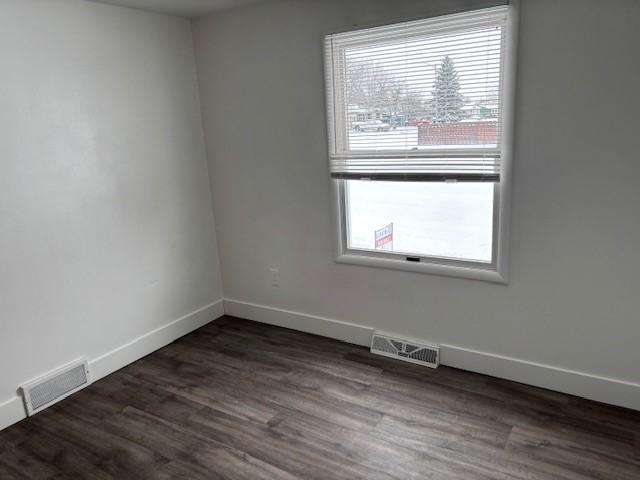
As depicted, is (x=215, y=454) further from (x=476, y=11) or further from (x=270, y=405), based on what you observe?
(x=476, y=11)

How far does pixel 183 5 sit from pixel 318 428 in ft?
9.06

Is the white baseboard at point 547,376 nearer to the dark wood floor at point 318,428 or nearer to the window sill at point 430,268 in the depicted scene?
the dark wood floor at point 318,428

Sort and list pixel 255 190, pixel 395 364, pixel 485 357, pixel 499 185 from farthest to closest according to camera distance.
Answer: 1. pixel 255 190
2. pixel 395 364
3. pixel 485 357
4. pixel 499 185

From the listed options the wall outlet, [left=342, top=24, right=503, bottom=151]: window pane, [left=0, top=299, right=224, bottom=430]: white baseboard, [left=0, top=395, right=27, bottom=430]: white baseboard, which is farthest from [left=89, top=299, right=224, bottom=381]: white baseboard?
[left=342, top=24, right=503, bottom=151]: window pane

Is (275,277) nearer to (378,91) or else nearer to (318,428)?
(318,428)

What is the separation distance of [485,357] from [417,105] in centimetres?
160

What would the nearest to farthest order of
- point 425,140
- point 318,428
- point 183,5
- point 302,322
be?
point 318,428, point 425,140, point 183,5, point 302,322

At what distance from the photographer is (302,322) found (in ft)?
12.2

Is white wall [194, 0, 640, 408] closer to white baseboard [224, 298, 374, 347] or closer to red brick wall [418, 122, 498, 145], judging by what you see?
white baseboard [224, 298, 374, 347]

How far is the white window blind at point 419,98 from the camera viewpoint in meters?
2.61

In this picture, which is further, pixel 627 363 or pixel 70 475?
pixel 627 363

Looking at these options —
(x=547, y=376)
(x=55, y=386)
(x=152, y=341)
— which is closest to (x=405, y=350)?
(x=547, y=376)

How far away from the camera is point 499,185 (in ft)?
8.90

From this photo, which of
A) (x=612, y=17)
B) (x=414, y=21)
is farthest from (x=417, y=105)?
(x=612, y=17)
